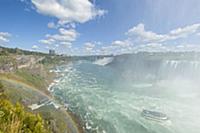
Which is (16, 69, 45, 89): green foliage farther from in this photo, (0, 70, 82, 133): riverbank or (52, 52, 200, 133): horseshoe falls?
(0, 70, 82, 133): riverbank

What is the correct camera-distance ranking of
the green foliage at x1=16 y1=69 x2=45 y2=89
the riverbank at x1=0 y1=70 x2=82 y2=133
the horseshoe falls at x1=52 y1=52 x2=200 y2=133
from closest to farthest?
the riverbank at x1=0 y1=70 x2=82 y2=133 → the horseshoe falls at x1=52 y1=52 x2=200 y2=133 → the green foliage at x1=16 y1=69 x2=45 y2=89

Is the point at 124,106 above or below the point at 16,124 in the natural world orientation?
below

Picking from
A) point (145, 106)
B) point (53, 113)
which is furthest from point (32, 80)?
point (145, 106)

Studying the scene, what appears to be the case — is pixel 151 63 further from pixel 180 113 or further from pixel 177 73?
pixel 180 113

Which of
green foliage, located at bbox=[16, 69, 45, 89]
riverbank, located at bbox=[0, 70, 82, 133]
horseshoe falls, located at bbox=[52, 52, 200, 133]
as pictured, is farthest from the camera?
green foliage, located at bbox=[16, 69, 45, 89]

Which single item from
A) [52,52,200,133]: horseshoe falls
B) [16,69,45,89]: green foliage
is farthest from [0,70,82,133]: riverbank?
[16,69,45,89]: green foliage

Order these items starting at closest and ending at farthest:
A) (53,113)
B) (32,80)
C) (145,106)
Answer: (53,113) → (145,106) → (32,80)

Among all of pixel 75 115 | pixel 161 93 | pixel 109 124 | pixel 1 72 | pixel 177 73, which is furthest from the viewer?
pixel 177 73

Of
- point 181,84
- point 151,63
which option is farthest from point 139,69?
point 181,84

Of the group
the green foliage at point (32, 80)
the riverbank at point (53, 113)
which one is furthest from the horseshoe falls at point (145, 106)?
the green foliage at point (32, 80)

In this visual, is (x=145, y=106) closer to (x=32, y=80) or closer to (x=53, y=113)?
(x=53, y=113)

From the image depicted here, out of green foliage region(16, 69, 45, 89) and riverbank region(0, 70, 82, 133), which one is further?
green foliage region(16, 69, 45, 89)
